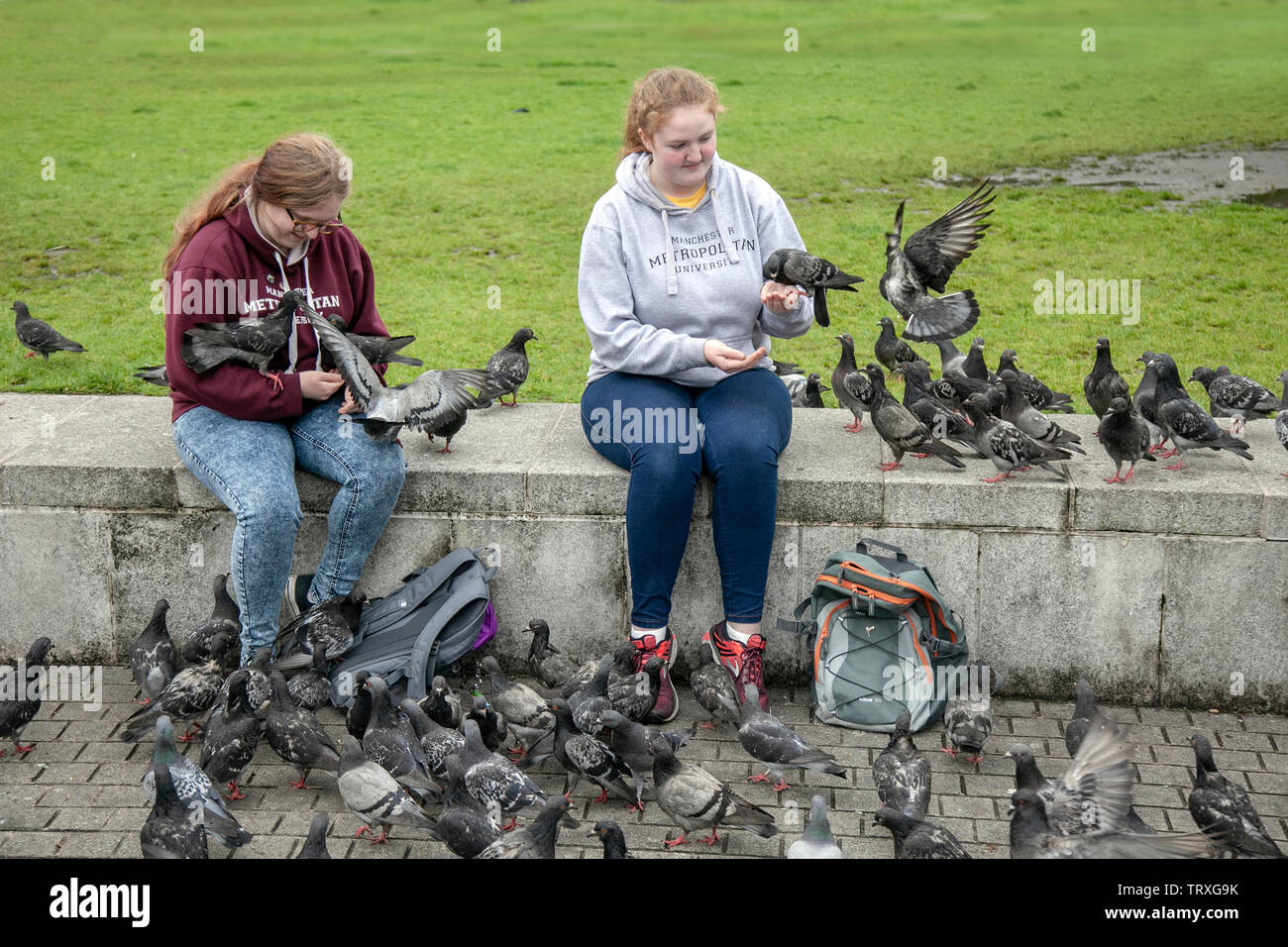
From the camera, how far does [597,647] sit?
6.06 metres

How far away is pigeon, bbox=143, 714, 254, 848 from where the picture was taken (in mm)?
4629

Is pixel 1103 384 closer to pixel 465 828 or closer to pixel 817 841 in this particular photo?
pixel 817 841

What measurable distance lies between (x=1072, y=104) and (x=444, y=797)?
19806 millimetres

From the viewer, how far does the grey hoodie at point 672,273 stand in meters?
5.68

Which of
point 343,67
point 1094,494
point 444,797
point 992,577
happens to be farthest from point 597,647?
point 343,67

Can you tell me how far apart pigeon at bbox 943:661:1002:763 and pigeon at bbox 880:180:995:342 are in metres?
1.80

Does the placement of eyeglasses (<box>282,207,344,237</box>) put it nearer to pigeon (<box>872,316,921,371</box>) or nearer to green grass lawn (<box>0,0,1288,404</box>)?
green grass lawn (<box>0,0,1288,404</box>)

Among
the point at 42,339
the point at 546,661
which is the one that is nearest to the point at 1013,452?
the point at 546,661

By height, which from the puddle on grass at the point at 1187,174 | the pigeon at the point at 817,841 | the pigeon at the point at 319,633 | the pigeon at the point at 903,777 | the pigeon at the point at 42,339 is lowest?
the pigeon at the point at 817,841

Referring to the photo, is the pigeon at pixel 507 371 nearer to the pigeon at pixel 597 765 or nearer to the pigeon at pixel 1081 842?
the pigeon at pixel 597 765

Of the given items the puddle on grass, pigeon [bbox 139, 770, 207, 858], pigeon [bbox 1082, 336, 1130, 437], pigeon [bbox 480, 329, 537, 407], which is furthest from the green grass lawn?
pigeon [bbox 139, 770, 207, 858]

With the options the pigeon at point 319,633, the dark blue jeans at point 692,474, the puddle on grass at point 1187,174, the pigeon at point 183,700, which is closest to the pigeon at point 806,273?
the dark blue jeans at point 692,474

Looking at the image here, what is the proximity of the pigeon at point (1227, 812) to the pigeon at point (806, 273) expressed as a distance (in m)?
2.28

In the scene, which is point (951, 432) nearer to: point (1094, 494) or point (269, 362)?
point (1094, 494)
